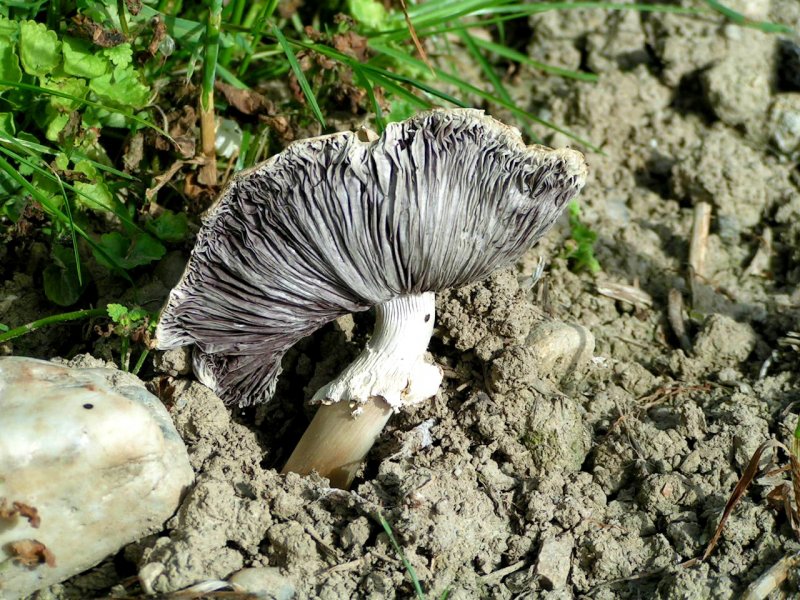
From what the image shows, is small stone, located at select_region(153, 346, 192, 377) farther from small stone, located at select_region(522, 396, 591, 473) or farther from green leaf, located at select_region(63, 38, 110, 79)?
small stone, located at select_region(522, 396, 591, 473)

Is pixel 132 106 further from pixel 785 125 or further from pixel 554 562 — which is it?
pixel 785 125

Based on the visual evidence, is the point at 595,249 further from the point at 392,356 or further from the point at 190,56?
the point at 190,56

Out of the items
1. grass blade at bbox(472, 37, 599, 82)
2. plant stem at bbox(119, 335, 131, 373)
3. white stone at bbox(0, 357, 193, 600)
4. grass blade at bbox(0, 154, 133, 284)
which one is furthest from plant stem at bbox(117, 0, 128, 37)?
grass blade at bbox(472, 37, 599, 82)

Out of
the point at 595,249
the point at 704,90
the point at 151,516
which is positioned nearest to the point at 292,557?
the point at 151,516

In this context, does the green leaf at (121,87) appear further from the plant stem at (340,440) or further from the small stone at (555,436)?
the small stone at (555,436)

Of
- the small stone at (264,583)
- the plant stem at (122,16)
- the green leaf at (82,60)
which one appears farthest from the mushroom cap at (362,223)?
the plant stem at (122,16)

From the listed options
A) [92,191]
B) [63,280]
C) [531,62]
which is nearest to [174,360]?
[63,280]
